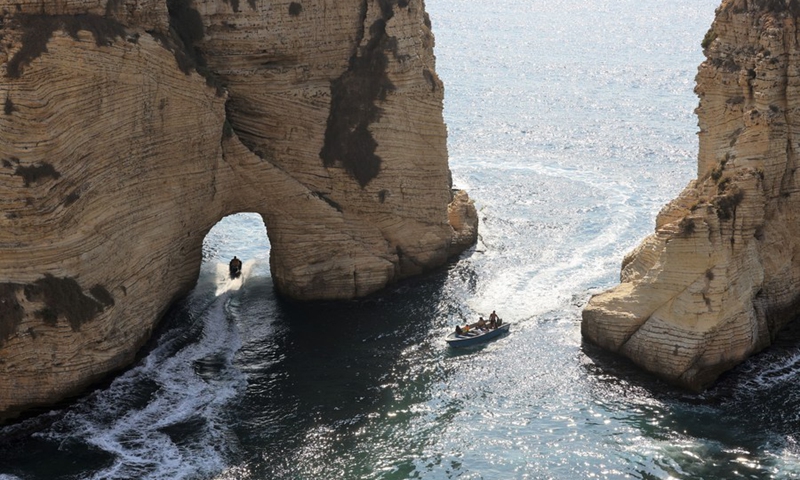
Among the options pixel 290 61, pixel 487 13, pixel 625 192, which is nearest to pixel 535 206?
pixel 625 192

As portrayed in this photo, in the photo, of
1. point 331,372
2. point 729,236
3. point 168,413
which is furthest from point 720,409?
point 168,413

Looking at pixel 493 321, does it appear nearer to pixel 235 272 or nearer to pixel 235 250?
pixel 235 272

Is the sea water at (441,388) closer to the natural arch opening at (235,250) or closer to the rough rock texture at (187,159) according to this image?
the natural arch opening at (235,250)

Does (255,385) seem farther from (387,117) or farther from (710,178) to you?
(710,178)

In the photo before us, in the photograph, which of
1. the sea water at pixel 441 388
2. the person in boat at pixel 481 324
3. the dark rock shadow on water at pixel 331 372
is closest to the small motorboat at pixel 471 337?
the person in boat at pixel 481 324

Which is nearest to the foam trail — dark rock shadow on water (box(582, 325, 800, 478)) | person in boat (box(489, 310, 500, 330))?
person in boat (box(489, 310, 500, 330))

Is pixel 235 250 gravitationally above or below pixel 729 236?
below
